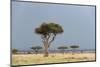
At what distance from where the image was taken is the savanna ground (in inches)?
104

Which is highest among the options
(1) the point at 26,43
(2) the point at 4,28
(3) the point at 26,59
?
(2) the point at 4,28

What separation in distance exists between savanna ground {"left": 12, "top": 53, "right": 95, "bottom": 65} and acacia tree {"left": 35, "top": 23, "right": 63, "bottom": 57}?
0.08 meters

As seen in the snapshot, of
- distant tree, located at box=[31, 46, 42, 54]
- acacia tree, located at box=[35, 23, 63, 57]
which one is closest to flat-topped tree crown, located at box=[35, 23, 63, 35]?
acacia tree, located at box=[35, 23, 63, 57]

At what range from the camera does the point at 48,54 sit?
9.07ft

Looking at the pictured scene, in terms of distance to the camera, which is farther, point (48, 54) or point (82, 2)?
point (82, 2)

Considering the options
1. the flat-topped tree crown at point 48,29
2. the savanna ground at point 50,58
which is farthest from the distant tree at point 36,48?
the flat-topped tree crown at point 48,29

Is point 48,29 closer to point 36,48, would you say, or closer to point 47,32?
point 47,32

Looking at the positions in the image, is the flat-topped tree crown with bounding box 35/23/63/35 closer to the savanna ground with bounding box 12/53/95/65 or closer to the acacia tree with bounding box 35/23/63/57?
the acacia tree with bounding box 35/23/63/57

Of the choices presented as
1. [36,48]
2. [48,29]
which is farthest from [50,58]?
[48,29]

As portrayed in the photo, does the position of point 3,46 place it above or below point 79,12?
below

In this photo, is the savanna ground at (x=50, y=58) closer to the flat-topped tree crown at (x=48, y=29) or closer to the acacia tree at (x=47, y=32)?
the acacia tree at (x=47, y=32)

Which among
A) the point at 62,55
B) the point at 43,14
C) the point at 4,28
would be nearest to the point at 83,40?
the point at 62,55

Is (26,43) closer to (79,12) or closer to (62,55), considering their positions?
(62,55)

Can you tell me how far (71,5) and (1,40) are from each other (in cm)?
96
